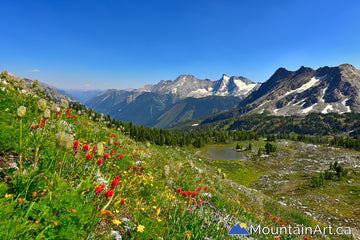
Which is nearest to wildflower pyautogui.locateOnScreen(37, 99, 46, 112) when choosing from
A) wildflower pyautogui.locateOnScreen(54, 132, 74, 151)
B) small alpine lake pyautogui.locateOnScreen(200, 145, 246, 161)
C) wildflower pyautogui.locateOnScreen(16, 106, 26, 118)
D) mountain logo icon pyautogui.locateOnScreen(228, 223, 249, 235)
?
wildflower pyautogui.locateOnScreen(16, 106, 26, 118)

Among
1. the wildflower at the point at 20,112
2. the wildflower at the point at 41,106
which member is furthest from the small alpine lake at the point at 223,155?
the wildflower at the point at 20,112

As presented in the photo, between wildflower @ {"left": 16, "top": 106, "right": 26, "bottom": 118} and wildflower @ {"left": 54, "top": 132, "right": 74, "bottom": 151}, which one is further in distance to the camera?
wildflower @ {"left": 16, "top": 106, "right": 26, "bottom": 118}

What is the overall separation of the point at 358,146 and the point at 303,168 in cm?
6265

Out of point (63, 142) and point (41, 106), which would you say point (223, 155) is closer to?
point (41, 106)

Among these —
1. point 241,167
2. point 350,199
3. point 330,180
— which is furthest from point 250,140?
point 350,199

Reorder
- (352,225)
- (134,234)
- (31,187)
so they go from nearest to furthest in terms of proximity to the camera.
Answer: (31,187), (134,234), (352,225)

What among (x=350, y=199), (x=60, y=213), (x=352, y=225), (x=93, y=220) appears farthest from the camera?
(x=350, y=199)

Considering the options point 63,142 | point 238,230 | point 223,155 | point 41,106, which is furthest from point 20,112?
point 223,155

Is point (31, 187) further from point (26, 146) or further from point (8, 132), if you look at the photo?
point (8, 132)

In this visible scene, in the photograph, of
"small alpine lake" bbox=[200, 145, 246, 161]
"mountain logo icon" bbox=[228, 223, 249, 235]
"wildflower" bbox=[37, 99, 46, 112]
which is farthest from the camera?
"small alpine lake" bbox=[200, 145, 246, 161]

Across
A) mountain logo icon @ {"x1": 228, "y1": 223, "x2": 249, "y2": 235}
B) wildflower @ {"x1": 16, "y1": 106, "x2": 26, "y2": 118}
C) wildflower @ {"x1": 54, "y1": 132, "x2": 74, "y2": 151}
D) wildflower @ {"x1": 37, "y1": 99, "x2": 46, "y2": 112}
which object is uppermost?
wildflower @ {"x1": 37, "y1": 99, "x2": 46, "y2": 112}

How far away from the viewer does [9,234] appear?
1.72 meters

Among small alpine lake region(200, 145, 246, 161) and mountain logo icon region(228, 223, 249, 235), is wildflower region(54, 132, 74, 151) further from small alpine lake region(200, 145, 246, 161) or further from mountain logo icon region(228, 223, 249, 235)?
small alpine lake region(200, 145, 246, 161)

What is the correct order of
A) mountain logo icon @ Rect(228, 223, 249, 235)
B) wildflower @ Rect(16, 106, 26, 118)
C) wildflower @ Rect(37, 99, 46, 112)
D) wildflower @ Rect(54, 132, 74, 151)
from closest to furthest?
wildflower @ Rect(54, 132, 74, 151) → wildflower @ Rect(16, 106, 26, 118) → wildflower @ Rect(37, 99, 46, 112) → mountain logo icon @ Rect(228, 223, 249, 235)
